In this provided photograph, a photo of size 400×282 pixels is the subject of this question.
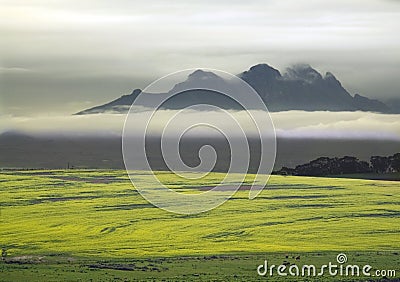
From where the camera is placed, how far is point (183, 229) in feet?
148

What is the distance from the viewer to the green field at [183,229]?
37.7 m

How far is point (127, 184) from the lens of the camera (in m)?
57.5

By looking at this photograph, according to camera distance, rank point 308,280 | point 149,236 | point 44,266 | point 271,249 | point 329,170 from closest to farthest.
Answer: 1. point 308,280
2. point 44,266
3. point 271,249
4. point 149,236
5. point 329,170

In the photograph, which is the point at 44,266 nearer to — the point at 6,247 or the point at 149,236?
the point at 6,247

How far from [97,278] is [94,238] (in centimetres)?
787

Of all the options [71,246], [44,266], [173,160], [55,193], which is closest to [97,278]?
[44,266]

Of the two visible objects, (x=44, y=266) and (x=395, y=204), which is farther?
(x=395, y=204)

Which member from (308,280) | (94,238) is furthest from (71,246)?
(308,280)

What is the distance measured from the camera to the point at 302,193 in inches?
2159

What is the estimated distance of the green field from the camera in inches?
1485

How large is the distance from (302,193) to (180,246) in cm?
1471

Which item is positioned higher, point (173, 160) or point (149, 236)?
point (173, 160)

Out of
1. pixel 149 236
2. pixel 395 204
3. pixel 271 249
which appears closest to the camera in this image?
pixel 271 249

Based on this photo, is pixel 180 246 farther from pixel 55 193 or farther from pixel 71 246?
pixel 55 193
